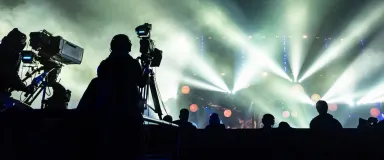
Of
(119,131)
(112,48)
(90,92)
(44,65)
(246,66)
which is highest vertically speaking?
(246,66)

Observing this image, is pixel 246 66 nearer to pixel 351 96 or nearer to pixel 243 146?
pixel 351 96

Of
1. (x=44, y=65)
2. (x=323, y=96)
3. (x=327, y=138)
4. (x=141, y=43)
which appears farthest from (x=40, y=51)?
(x=323, y=96)

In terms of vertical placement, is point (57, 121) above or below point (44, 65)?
below

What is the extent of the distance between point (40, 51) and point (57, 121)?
11.4 feet

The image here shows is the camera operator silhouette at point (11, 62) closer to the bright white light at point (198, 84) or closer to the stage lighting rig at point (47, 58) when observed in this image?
the stage lighting rig at point (47, 58)

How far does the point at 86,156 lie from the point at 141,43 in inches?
95.5

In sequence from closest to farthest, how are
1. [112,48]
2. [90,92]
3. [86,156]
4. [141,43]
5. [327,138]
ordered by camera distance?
[86,156] < [90,92] < [112,48] < [327,138] < [141,43]

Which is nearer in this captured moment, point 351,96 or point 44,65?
point 44,65

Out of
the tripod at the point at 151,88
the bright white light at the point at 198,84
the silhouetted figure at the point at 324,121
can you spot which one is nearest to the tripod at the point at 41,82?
the tripod at the point at 151,88

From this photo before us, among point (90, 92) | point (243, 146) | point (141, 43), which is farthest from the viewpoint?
point (141, 43)

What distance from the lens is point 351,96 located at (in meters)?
13.9

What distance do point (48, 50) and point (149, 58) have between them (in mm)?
2252

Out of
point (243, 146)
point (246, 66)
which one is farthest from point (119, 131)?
point (246, 66)

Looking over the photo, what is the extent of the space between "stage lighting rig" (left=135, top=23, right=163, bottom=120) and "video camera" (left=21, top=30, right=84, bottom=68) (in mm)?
1954
